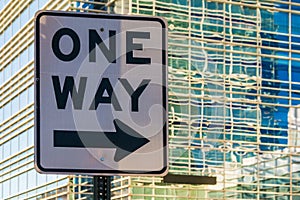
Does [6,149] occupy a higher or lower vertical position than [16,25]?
lower

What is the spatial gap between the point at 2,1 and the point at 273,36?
41.6 feet

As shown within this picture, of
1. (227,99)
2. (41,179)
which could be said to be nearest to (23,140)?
(41,179)

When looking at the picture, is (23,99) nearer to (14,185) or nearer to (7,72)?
(7,72)

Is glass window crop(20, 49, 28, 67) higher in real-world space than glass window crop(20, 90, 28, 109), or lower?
higher

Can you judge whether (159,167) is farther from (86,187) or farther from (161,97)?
(86,187)

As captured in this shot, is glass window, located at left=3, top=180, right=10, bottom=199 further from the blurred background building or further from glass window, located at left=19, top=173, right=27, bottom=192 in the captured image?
the blurred background building

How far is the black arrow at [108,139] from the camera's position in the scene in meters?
2.83

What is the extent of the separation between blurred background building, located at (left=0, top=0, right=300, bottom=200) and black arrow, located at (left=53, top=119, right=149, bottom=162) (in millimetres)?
25901

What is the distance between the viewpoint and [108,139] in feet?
9.29

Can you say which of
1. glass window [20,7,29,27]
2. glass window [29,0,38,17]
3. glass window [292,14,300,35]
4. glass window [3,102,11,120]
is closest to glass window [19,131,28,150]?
glass window [3,102,11,120]

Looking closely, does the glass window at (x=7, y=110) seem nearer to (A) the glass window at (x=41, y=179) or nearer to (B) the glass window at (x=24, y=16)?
(B) the glass window at (x=24, y=16)

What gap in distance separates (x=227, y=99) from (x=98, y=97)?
92.1 ft

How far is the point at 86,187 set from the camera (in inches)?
1191

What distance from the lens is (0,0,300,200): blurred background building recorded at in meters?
29.6
